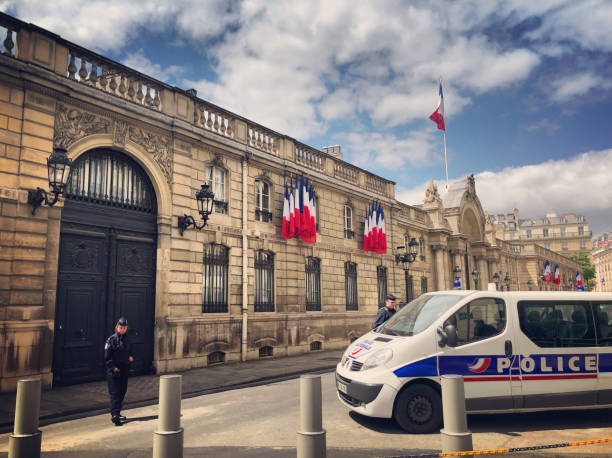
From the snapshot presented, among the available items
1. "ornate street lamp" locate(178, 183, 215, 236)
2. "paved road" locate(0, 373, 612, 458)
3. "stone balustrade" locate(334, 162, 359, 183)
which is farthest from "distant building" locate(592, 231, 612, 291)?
"paved road" locate(0, 373, 612, 458)

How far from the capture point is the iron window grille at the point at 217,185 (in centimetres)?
1572

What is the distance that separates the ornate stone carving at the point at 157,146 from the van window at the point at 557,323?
10536mm

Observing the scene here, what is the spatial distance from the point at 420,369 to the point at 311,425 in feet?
8.15

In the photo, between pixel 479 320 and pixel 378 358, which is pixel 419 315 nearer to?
pixel 479 320

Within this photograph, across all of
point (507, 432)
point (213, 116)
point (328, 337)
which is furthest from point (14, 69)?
point (328, 337)

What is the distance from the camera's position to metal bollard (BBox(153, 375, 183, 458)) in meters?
4.40

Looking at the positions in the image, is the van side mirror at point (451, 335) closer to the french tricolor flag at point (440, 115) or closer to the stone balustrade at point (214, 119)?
the stone balustrade at point (214, 119)

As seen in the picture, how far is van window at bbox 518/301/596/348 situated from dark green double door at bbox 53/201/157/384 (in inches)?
387

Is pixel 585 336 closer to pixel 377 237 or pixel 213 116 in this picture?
pixel 213 116

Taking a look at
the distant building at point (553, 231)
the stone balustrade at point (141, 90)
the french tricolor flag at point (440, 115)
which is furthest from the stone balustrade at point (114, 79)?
the distant building at point (553, 231)

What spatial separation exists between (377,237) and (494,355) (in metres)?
16.7

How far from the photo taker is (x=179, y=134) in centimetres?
1441

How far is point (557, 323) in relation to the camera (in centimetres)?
703

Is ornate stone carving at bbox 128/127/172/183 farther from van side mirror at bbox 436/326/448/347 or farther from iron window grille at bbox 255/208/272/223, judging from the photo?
van side mirror at bbox 436/326/448/347
